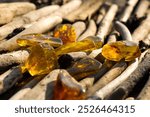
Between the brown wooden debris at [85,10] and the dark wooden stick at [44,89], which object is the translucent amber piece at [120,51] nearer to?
the dark wooden stick at [44,89]

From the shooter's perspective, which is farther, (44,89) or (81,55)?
(81,55)

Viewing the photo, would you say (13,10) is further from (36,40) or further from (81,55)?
(81,55)

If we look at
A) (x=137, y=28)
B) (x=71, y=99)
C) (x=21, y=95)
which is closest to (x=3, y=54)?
(x=21, y=95)

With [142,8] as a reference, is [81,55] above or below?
above

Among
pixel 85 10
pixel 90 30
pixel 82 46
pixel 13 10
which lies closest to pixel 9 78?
pixel 82 46

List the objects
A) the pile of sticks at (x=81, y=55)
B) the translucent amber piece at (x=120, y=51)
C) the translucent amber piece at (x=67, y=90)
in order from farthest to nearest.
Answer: the translucent amber piece at (x=120, y=51)
the pile of sticks at (x=81, y=55)
the translucent amber piece at (x=67, y=90)

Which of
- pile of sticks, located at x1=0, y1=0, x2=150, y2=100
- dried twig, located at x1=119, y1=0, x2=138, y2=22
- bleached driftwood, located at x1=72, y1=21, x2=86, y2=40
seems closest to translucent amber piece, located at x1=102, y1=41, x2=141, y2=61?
pile of sticks, located at x1=0, y1=0, x2=150, y2=100

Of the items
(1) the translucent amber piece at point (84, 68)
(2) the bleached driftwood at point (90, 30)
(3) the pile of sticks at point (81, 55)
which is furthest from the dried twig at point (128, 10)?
(1) the translucent amber piece at point (84, 68)
